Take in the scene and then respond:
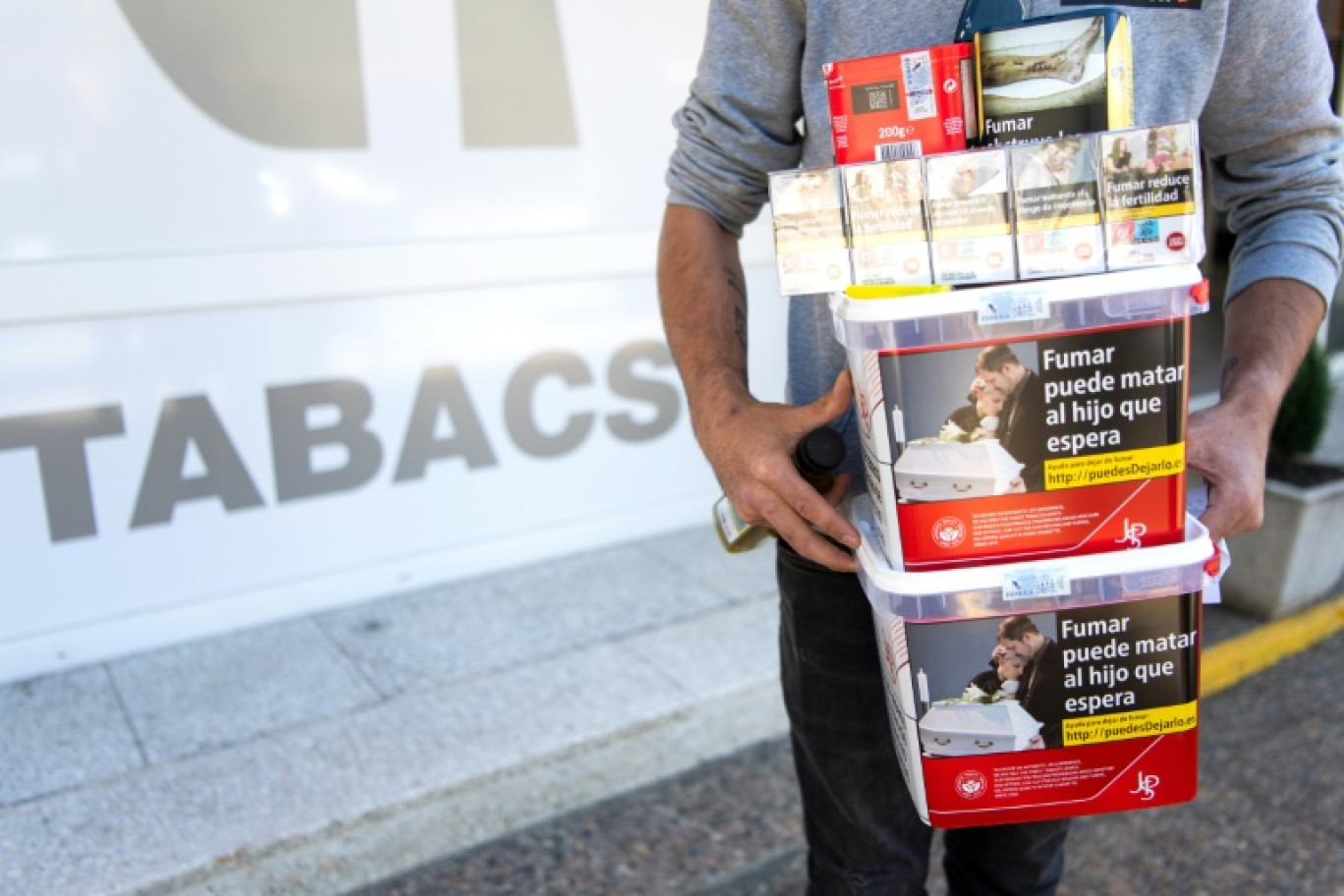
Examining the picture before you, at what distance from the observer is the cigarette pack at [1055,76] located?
1133 millimetres

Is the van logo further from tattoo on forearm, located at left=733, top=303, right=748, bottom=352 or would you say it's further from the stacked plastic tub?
the stacked plastic tub

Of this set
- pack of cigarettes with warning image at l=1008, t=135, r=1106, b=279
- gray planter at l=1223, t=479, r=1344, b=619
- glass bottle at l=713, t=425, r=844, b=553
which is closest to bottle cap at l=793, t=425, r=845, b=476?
glass bottle at l=713, t=425, r=844, b=553

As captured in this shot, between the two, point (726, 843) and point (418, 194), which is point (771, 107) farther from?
point (418, 194)

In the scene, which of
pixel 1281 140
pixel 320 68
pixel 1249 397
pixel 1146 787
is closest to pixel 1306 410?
pixel 1281 140

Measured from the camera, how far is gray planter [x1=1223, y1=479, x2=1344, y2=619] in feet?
12.4

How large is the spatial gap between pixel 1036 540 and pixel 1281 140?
2.54 ft

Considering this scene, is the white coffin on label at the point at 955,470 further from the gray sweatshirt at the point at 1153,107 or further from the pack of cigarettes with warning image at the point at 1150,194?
the gray sweatshirt at the point at 1153,107

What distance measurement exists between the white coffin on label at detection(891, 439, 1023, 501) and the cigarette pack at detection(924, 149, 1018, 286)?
176mm

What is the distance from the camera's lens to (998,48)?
115 cm

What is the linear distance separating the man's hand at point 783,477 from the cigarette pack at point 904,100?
0.26 meters

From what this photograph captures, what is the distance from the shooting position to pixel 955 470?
1161 mm

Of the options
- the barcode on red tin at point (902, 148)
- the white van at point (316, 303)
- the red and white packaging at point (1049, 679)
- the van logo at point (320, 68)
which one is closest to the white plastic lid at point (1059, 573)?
the red and white packaging at point (1049, 679)

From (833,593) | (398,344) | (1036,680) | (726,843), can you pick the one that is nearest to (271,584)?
(398,344)

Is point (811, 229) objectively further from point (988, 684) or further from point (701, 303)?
point (988, 684)
